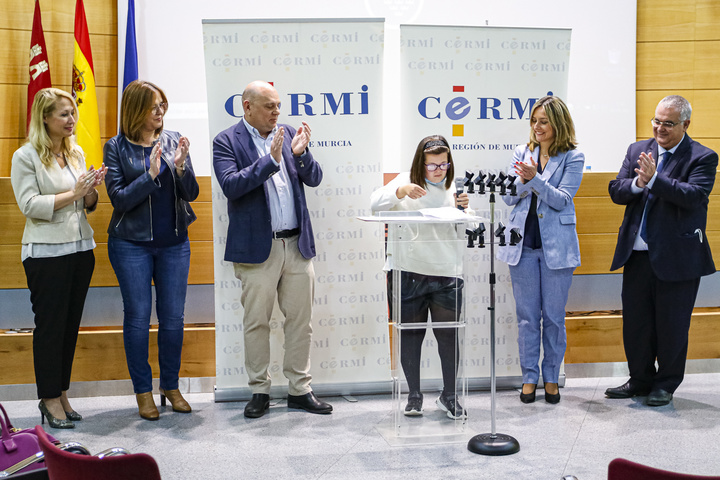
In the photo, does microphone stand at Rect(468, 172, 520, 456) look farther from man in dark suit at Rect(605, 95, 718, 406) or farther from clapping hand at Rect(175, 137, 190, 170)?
clapping hand at Rect(175, 137, 190, 170)

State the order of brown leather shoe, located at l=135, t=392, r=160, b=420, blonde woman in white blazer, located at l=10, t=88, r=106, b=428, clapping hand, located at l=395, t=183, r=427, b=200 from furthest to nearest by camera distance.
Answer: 1. brown leather shoe, located at l=135, t=392, r=160, b=420
2. blonde woman in white blazer, located at l=10, t=88, r=106, b=428
3. clapping hand, located at l=395, t=183, r=427, b=200

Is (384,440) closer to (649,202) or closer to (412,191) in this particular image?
(412,191)

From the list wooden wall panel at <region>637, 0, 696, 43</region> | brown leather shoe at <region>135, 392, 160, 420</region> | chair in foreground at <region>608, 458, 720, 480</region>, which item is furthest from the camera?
wooden wall panel at <region>637, 0, 696, 43</region>

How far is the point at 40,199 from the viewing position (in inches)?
150

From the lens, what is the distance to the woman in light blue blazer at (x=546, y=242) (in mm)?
4262

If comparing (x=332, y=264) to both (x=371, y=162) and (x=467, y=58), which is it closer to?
(x=371, y=162)

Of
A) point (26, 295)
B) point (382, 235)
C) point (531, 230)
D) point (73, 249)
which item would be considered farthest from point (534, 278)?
point (26, 295)

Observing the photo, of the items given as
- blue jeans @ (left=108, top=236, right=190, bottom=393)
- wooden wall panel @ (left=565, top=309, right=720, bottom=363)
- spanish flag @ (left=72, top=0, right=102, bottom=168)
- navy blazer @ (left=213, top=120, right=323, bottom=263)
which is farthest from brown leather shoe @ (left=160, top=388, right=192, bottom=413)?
wooden wall panel @ (left=565, top=309, right=720, bottom=363)

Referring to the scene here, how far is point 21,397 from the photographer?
4555 mm

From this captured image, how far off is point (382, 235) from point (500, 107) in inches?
55.2

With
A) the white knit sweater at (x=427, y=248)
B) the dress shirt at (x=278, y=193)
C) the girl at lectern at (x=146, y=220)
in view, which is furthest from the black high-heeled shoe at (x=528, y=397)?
the girl at lectern at (x=146, y=220)

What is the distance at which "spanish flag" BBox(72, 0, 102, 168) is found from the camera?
219 inches

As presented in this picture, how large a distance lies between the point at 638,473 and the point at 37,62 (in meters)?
5.46

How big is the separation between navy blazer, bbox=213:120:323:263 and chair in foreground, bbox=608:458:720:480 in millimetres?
2814
